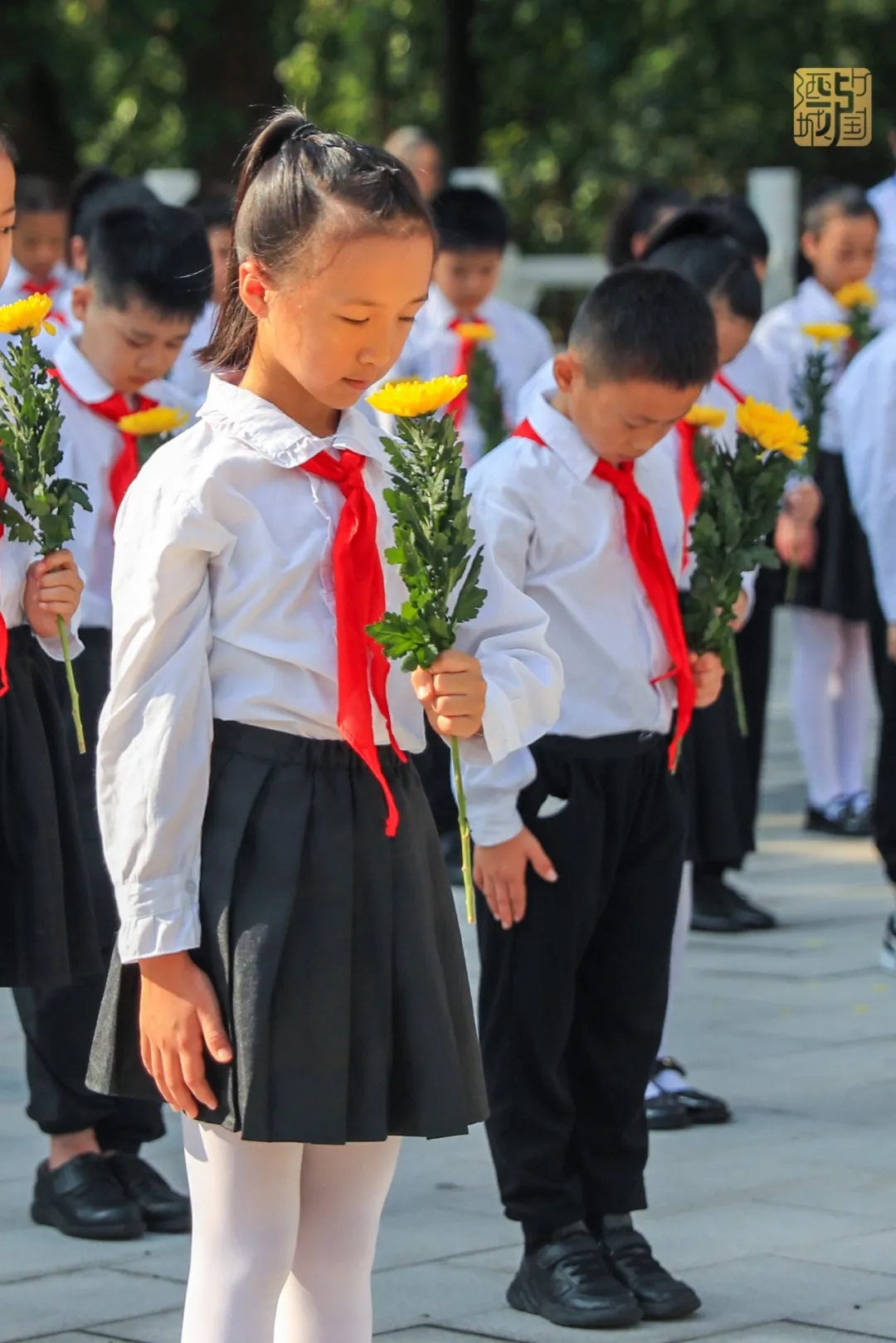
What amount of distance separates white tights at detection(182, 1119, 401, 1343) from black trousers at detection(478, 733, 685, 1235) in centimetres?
103

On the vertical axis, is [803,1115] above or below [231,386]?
below

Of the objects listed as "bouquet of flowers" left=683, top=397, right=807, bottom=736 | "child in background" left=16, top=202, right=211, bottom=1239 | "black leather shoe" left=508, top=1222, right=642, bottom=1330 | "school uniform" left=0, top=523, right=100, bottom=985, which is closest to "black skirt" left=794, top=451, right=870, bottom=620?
"child in background" left=16, top=202, right=211, bottom=1239

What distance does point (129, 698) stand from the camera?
2799 mm

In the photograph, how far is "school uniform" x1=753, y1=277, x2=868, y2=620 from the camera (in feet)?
28.0

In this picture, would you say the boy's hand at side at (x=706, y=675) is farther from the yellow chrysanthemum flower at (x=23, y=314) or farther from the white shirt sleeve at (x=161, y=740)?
the white shirt sleeve at (x=161, y=740)

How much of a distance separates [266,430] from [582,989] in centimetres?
157

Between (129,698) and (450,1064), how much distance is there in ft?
2.02

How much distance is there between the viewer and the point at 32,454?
3.78 metres

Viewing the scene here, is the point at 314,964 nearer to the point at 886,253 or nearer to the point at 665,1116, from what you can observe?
the point at 665,1116

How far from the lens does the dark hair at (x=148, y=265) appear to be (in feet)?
16.0

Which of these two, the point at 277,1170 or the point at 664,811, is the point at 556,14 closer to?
the point at 664,811

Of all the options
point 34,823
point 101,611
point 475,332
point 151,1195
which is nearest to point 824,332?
point 475,332

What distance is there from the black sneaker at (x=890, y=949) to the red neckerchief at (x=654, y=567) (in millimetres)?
2613

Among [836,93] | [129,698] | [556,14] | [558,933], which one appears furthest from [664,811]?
[556,14]
